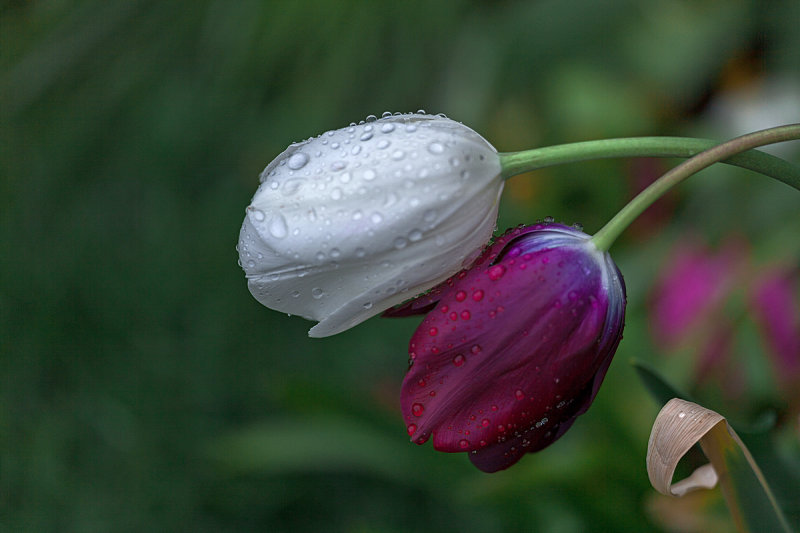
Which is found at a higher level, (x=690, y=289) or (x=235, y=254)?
(x=690, y=289)

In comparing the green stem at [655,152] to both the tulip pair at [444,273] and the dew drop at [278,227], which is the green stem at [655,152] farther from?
the dew drop at [278,227]

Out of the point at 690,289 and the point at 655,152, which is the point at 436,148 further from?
the point at 690,289

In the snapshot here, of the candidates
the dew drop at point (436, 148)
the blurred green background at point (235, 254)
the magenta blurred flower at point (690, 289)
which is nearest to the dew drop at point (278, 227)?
the dew drop at point (436, 148)

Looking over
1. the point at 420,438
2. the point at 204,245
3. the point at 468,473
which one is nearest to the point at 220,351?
the point at 204,245

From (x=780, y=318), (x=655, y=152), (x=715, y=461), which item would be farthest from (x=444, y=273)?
(x=780, y=318)

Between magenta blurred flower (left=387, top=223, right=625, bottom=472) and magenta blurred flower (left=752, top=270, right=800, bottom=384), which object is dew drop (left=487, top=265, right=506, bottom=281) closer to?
magenta blurred flower (left=387, top=223, right=625, bottom=472)
